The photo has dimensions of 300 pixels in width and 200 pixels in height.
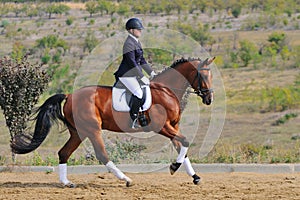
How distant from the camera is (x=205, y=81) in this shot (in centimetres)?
985

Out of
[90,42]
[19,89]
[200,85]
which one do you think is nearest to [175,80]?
[200,85]

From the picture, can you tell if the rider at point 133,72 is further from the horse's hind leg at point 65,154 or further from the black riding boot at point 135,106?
the horse's hind leg at point 65,154

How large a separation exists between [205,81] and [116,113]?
4.69 ft

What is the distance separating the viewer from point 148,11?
65062 mm

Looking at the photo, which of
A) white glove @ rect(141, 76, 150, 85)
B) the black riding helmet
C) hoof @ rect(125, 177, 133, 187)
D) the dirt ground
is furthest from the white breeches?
the dirt ground

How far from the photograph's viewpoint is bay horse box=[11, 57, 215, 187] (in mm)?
9578

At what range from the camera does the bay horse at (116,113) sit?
9.58 m

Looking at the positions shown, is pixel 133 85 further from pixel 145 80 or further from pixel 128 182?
pixel 128 182

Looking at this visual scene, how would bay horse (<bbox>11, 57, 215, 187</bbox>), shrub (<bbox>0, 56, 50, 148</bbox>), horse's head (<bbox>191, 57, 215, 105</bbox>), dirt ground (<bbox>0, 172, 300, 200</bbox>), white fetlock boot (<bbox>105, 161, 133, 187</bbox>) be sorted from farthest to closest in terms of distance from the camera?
shrub (<bbox>0, 56, 50, 148</bbox>), horse's head (<bbox>191, 57, 215, 105</bbox>), bay horse (<bbox>11, 57, 215, 187</bbox>), white fetlock boot (<bbox>105, 161, 133, 187</bbox>), dirt ground (<bbox>0, 172, 300, 200</bbox>)

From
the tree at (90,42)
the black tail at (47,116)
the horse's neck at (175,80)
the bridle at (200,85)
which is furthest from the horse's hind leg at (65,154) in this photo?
the tree at (90,42)

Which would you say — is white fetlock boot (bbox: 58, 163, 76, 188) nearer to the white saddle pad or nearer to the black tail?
the black tail

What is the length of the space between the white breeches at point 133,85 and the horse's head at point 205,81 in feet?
3.08

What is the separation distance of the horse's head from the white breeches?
94 centimetres

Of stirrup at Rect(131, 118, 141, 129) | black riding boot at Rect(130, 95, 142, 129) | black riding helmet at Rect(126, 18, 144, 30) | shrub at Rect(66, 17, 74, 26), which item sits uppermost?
black riding helmet at Rect(126, 18, 144, 30)
